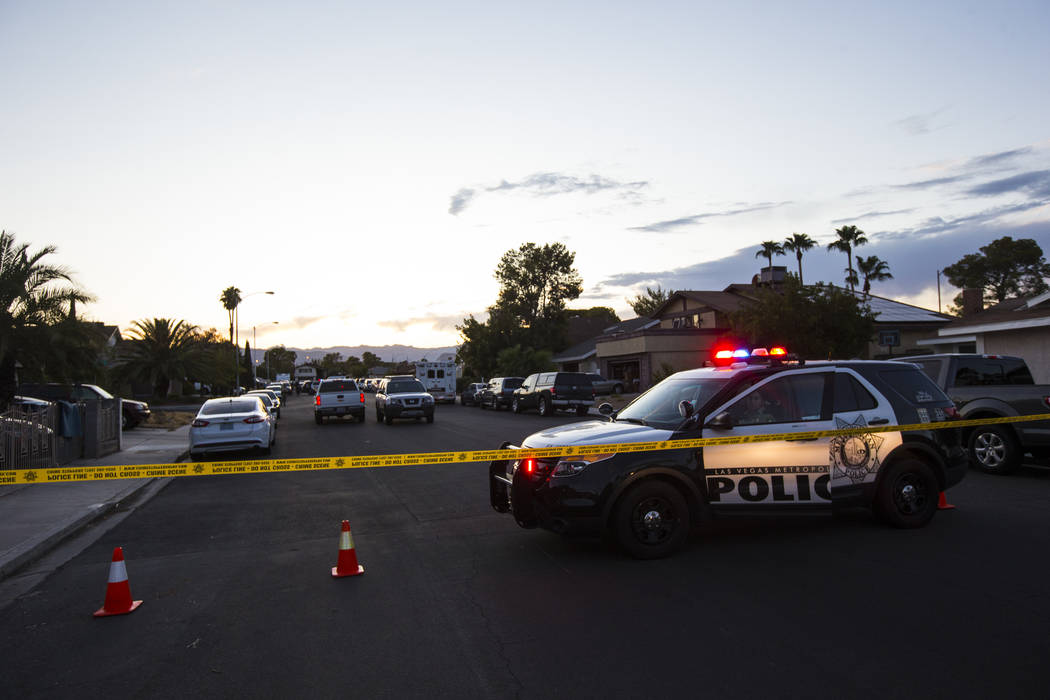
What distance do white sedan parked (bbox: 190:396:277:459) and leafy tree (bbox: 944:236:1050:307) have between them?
232 ft

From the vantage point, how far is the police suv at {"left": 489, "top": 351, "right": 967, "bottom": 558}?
6.49 metres

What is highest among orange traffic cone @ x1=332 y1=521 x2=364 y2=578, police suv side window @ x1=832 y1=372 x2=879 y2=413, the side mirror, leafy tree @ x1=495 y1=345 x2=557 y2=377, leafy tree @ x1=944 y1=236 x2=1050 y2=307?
leafy tree @ x1=944 y1=236 x2=1050 y2=307

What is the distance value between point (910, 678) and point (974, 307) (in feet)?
116

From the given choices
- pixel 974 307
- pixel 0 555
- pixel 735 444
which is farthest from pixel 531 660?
pixel 974 307

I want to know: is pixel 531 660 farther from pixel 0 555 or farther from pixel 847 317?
pixel 847 317

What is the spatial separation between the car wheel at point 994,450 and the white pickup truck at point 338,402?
21.3 m

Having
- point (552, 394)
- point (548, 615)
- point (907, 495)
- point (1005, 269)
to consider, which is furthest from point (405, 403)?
point (1005, 269)

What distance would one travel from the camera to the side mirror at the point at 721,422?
669 cm

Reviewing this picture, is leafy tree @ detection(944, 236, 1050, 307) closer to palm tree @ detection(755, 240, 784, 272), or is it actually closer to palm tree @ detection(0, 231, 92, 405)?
palm tree @ detection(755, 240, 784, 272)

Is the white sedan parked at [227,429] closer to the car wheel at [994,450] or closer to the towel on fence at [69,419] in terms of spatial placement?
the towel on fence at [69,419]

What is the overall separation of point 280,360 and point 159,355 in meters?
112

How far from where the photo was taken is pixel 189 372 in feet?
153

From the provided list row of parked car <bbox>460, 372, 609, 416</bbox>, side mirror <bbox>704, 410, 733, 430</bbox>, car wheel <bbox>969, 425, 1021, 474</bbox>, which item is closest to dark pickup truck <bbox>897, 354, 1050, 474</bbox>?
car wheel <bbox>969, 425, 1021, 474</bbox>

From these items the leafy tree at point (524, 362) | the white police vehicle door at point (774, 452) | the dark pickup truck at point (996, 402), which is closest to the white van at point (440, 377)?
the leafy tree at point (524, 362)
